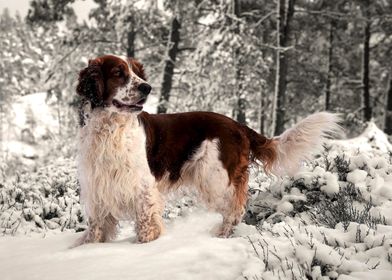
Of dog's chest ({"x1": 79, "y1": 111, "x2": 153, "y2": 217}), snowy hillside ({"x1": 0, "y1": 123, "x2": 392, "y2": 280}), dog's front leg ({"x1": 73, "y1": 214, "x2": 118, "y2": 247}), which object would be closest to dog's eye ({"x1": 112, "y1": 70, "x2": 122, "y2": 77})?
dog's chest ({"x1": 79, "y1": 111, "x2": 153, "y2": 217})

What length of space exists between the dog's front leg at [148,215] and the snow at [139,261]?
0.35 m

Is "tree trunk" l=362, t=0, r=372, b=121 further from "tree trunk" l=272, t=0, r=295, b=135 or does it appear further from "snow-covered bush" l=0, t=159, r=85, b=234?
"snow-covered bush" l=0, t=159, r=85, b=234

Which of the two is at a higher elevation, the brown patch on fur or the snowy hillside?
the brown patch on fur

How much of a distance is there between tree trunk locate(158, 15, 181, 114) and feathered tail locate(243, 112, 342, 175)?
920 centimetres

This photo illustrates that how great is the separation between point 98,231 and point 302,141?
2.32 meters

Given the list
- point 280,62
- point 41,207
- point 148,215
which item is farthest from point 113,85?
point 280,62

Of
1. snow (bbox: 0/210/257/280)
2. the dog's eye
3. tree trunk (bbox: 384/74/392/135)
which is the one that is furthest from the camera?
tree trunk (bbox: 384/74/392/135)

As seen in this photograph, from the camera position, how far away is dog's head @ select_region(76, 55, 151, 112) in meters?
4.22

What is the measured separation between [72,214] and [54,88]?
9592 millimetres

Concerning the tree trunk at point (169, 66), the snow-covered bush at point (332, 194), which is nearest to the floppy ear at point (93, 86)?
the snow-covered bush at point (332, 194)

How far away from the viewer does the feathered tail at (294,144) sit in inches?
202

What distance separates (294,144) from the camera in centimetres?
521

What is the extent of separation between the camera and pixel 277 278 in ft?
8.32

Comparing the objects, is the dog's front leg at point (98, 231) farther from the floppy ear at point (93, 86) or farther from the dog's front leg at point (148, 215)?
the floppy ear at point (93, 86)
